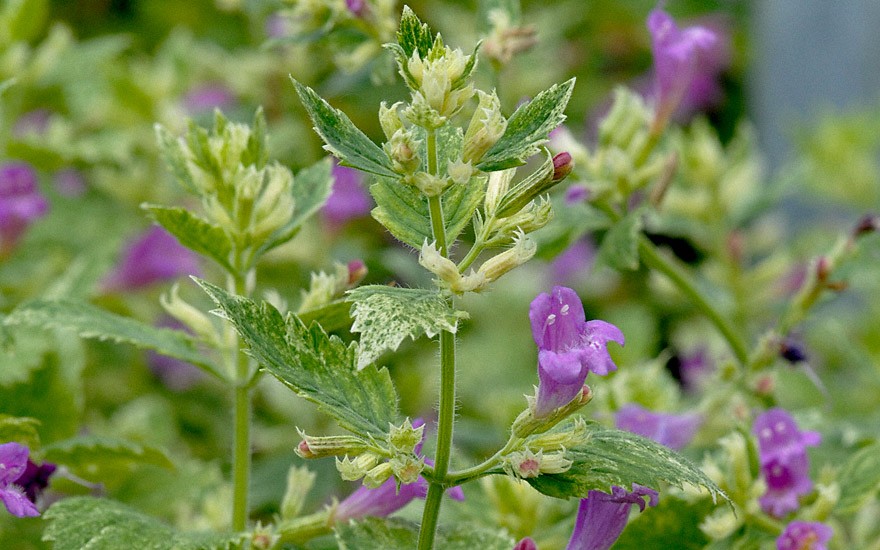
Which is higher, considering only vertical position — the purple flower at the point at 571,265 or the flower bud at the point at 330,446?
the flower bud at the point at 330,446

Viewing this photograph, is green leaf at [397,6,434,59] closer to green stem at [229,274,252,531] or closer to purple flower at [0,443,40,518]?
green stem at [229,274,252,531]

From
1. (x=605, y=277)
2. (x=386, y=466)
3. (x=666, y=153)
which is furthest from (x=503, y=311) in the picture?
(x=386, y=466)

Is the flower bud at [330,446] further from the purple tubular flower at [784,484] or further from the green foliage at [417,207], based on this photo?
the purple tubular flower at [784,484]

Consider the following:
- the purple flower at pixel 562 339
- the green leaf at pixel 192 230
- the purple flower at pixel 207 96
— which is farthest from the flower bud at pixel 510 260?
the purple flower at pixel 207 96

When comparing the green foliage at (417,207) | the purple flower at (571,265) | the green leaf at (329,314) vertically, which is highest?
the green foliage at (417,207)

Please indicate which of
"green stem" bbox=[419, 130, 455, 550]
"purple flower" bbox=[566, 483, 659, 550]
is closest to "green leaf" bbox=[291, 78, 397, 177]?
"green stem" bbox=[419, 130, 455, 550]

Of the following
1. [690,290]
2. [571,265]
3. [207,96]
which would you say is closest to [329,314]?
[690,290]

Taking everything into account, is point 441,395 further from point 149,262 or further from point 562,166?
point 149,262
